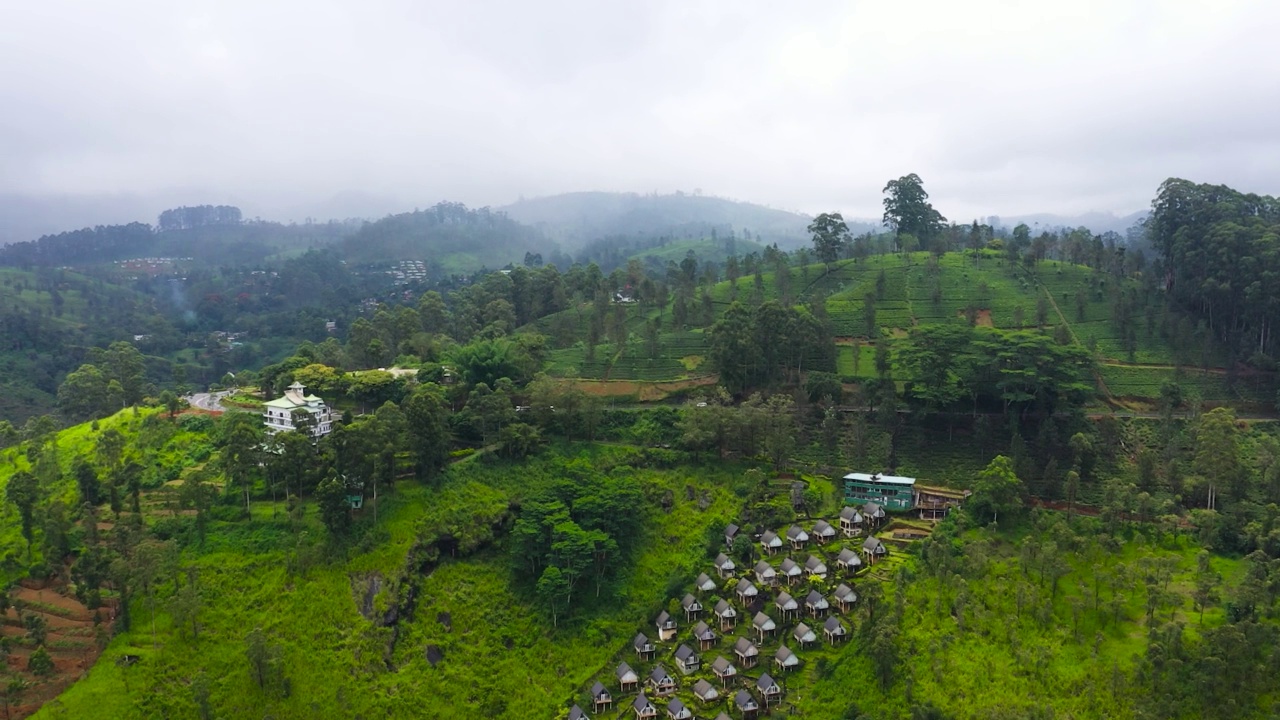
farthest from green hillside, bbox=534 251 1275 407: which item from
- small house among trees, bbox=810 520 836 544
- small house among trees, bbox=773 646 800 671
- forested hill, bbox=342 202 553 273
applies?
forested hill, bbox=342 202 553 273

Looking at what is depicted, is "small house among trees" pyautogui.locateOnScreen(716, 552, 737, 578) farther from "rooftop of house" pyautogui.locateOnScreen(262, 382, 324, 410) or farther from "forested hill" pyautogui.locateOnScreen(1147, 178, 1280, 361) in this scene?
"forested hill" pyautogui.locateOnScreen(1147, 178, 1280, 361)

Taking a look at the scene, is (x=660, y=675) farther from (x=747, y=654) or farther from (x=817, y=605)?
(x=817, y=605)

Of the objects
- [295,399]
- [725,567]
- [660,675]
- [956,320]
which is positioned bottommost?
[660,675]

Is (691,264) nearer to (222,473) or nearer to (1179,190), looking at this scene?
(1179,190)

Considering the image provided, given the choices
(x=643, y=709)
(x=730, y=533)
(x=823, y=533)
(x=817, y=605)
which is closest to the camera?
(x=643, y=709)

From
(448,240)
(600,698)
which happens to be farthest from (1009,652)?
(448,240)

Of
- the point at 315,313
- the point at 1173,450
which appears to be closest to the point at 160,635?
the point at 1173,450

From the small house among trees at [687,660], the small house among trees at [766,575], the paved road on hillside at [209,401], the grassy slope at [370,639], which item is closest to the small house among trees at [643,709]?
the small house among trees at [687,660]
